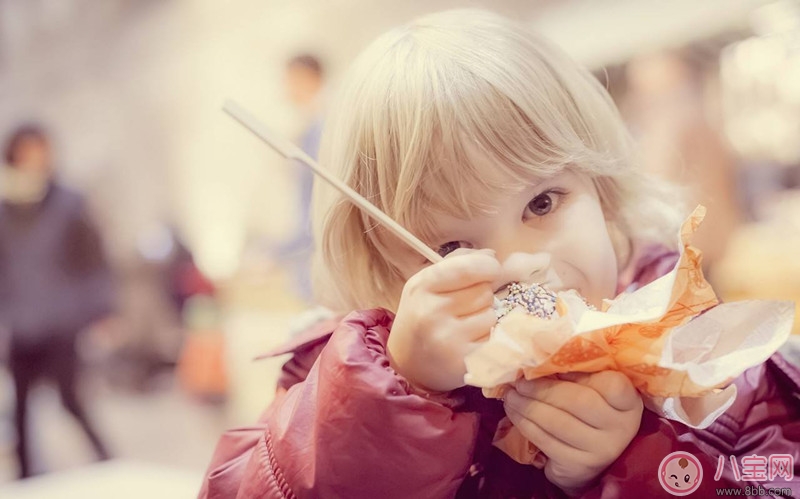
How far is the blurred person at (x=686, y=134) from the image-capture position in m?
1.54

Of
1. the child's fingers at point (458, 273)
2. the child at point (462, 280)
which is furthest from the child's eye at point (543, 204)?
the child's fingers at point (458, 273)

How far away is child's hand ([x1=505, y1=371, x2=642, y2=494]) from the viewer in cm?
47

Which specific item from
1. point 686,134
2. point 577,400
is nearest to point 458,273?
point 577,400

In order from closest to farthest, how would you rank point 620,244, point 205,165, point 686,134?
1. point 620,244
2. point 686,134
3. point 205,165

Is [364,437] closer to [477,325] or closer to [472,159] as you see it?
[477,325]

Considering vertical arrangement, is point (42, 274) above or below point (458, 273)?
below

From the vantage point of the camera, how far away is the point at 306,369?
67 cm

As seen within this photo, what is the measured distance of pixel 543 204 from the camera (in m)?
0.58

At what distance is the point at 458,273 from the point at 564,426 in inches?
4.8

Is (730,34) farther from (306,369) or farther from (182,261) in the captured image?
(182,261)

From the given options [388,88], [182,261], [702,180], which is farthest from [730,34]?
[182,261]

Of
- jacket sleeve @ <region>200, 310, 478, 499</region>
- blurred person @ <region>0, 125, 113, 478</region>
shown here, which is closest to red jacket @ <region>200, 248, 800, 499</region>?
jacket sleeve @ <region>200, 310, 478, 499</region>

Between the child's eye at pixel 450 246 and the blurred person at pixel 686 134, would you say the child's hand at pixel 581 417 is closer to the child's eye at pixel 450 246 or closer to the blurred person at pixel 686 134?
the child's eye at pixel 450 246

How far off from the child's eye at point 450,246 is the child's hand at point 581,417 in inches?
5.3
